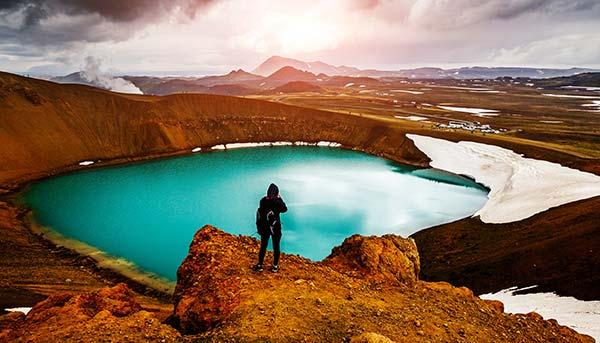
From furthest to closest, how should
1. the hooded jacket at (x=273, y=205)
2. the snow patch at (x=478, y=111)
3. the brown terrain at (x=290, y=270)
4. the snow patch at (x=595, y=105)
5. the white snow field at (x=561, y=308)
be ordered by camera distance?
the snow patch at (x=595, y=105), the snow patch at (x=478, y=111), the white snow field at (x=561, y=308), the hooded jacket at (x=273, y=205), the brown terrain at (x=290, y=270)

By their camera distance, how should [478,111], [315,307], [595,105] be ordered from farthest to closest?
[595,105], [478,111], [315,307]

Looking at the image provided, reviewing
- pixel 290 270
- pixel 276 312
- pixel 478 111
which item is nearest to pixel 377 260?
pixel 290 270

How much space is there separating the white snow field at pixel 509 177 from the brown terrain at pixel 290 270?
2.71 m

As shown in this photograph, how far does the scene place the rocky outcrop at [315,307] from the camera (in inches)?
323

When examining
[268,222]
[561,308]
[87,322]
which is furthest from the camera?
[561,308]

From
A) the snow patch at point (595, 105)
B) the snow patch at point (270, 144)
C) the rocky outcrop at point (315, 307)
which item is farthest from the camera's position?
the snow patch at point (595, 105)

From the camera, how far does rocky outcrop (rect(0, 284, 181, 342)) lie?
8.32 meters

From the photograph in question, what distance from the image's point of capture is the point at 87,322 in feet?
30.2

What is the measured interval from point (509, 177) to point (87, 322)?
200ft

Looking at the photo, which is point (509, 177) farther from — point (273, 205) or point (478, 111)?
point (478, 111)

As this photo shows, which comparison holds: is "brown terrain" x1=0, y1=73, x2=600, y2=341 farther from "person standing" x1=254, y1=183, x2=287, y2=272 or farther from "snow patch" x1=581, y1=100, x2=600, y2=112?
"snow patch" x1=581, y1=100, x2=600, y2=112

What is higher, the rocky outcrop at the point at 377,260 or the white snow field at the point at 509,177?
the rocky outcrop at the point at 377,260

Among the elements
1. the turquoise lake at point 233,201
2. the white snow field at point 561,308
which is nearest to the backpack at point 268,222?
the white snow field at point 561,308

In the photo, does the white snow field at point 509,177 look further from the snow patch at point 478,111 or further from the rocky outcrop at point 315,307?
the snow patch at point 478,111
